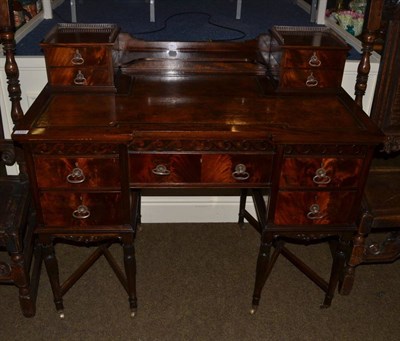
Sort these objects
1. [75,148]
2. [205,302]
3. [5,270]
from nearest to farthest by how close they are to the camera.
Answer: [75,148] < [5,270] < [205,302]

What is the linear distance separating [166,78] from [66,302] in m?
1.20

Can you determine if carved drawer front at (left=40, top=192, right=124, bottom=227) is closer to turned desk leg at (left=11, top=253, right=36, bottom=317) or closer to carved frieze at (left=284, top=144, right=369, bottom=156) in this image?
turned desk leg at (left=11, top=253, right=36, bottom=317)

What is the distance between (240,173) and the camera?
189cm

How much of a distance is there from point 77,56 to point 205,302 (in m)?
1.32

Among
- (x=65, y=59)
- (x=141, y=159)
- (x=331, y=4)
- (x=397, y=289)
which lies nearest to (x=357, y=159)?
(x=141, y=159)

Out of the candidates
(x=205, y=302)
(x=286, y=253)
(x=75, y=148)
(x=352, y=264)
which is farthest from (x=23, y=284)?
(x=352, y=264)

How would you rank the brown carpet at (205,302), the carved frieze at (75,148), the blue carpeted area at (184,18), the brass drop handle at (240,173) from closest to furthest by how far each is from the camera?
the carved frieze at (75,148)
the brass drop handle at (240,173)
the brown carpet at (205,302)
the blue carpeted area at (184,18)

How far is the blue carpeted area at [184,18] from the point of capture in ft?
8.39

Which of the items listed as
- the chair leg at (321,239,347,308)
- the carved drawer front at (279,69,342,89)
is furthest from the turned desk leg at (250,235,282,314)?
the carved drawer front at (279,69,342,89)

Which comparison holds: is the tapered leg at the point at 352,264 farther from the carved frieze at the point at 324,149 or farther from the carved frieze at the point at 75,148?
the carved frieze at the point at 75,148

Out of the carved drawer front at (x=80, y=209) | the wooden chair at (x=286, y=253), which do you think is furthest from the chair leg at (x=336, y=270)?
the carved drawer front at (x=80, y=209)

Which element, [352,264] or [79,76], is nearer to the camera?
[79,76]

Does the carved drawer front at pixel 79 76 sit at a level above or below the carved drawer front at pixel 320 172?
above

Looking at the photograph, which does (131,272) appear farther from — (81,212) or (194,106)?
(194,106)
